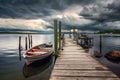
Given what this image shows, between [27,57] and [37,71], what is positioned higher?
[27,57]

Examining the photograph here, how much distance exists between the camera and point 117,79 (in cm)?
696

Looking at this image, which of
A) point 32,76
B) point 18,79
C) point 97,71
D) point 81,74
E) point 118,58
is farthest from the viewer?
point 118,58

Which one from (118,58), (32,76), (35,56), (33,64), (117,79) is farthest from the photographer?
(118,58)

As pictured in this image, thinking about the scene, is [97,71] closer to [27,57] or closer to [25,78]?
[25,78]

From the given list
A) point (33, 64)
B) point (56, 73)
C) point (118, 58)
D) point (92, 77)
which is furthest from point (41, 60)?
point (118, 58)

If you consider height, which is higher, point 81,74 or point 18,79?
point 81,74

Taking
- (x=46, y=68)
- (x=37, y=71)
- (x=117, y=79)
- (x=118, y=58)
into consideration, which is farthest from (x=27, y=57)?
(x=118, y=58)

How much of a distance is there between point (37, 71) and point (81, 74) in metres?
8.20

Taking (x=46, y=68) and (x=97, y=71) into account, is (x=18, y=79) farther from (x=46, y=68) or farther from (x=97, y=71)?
(x=97, y=71)

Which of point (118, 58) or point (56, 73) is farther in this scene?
point (118, 58)

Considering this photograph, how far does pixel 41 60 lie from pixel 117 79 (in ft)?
34.6

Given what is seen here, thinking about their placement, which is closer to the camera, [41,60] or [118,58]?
[41,60]

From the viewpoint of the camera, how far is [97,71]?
8.39 metres

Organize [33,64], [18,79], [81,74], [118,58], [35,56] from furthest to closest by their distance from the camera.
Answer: [118,58] < [33,64] < [35,56] < [18,79] < [81,74]
